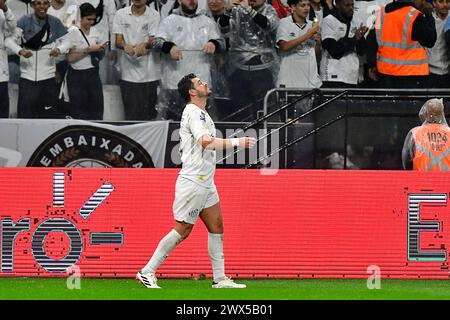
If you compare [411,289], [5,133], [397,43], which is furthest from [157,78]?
[411,289]

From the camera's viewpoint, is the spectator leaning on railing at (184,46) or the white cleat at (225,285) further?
the spectator leaning on railing at (184,46)

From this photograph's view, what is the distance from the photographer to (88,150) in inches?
666

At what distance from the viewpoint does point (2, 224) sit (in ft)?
45.0

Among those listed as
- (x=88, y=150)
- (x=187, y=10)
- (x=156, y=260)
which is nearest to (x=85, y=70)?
(x=88, y=150)

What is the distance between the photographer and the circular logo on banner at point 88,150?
663 inches

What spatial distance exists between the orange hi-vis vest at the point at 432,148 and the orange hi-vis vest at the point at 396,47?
2.56m

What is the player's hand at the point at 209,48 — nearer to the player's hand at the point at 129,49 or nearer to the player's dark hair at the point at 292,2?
the player's hand at the point at 129,49

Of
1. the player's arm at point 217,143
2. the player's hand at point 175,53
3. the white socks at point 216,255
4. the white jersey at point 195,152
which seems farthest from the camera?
the player's hand at point 175,53

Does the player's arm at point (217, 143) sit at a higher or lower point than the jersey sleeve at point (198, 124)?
lower

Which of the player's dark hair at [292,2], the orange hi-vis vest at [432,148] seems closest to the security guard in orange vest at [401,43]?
the player's dark hair at [292,2]

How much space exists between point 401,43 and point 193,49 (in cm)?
316

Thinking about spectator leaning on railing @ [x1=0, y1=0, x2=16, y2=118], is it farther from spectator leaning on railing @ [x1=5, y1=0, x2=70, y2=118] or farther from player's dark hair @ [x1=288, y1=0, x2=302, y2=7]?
player's dark hair @ [x1=288, y1=0, x2=302, y2=7]

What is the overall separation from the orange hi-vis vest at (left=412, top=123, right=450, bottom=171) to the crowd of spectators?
260cm

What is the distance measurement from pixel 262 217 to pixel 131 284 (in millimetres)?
2026
